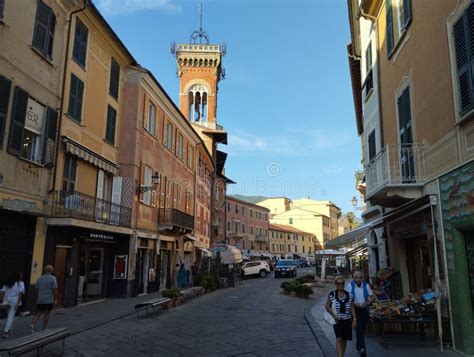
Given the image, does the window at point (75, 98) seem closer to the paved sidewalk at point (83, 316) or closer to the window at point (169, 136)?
the paved sidewalk at point (83, 316)

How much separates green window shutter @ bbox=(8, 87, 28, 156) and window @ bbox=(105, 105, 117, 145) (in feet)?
20.0

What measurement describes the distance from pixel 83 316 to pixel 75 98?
7878 mm

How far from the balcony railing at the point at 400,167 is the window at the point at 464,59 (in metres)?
2.34

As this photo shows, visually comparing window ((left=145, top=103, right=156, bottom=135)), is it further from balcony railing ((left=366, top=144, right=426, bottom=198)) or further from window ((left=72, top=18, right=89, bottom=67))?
balcony railing ((left=366, top=144, right=426, bottom=198))

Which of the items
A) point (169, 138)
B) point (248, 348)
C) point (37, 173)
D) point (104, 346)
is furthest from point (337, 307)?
point (169, 138)

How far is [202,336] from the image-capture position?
10.6 metres

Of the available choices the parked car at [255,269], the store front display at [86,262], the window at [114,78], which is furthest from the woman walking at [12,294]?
the parked car at [255,269]

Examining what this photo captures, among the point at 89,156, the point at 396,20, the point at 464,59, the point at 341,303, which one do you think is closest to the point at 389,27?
the point at 396,20

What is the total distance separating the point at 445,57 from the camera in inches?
344

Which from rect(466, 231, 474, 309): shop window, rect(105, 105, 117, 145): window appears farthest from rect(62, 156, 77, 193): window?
rect(466, 231, 474, 309): shop window

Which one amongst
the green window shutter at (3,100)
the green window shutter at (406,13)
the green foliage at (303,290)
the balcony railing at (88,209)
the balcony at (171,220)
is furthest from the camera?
the balcony at (171,220)

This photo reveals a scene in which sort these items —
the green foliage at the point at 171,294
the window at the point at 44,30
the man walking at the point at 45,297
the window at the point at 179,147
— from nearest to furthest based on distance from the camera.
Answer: the man walking at the point at 45,297 < the window at the point at 44,30 < the green foliage at the point at 171,294 < the window at the point at 179,147

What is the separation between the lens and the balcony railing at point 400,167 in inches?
404

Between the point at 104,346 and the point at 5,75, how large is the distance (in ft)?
26.4
